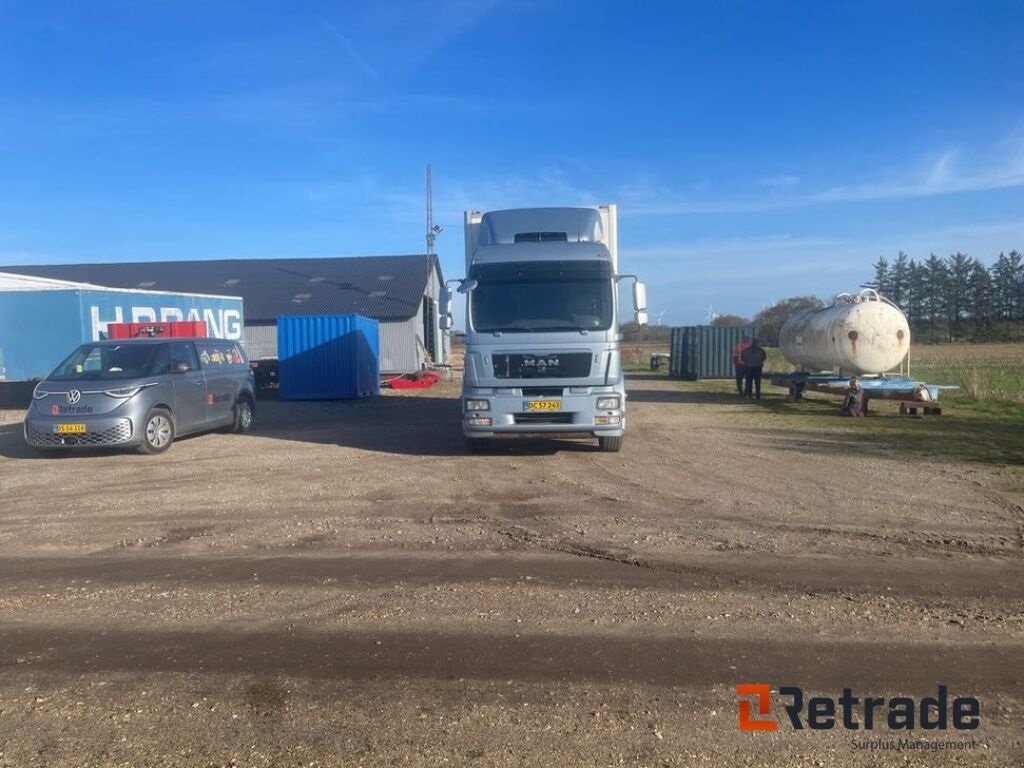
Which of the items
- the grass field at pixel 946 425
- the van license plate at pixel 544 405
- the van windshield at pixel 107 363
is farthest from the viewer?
the van windshield at pixel 107 363

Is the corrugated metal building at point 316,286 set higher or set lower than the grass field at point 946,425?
higher

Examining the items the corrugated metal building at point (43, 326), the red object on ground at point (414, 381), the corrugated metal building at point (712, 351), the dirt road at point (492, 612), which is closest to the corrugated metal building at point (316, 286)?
the red object on ground at point (414, 381)

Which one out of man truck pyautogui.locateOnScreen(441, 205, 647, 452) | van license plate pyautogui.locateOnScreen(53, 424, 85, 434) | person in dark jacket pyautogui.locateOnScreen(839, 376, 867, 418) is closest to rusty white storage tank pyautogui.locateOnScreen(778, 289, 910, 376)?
person in dark jacket pyautogui.locateOnScreen(839, 376, 867, 418)

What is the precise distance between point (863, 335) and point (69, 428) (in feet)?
55.8

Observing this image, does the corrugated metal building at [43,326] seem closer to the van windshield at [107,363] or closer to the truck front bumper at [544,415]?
the van windshield at [107,363]

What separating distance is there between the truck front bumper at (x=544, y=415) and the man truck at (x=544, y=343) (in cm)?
1

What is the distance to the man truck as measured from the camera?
12.0 m

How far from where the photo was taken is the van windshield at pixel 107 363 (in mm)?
A: 13297

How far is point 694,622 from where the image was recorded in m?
5.53

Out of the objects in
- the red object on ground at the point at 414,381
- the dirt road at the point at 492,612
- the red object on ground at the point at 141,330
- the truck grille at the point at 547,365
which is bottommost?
the dirt road at the point at 492,612

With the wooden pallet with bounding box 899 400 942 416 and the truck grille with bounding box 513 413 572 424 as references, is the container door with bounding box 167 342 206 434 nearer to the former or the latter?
the truck grille with bounding box 513 413 572 424

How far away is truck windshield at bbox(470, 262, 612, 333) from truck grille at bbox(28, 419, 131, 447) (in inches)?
221

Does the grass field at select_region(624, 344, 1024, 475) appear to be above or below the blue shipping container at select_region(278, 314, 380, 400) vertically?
below

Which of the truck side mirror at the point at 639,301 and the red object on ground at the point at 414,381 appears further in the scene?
the red object on ground at the point at 414,381
